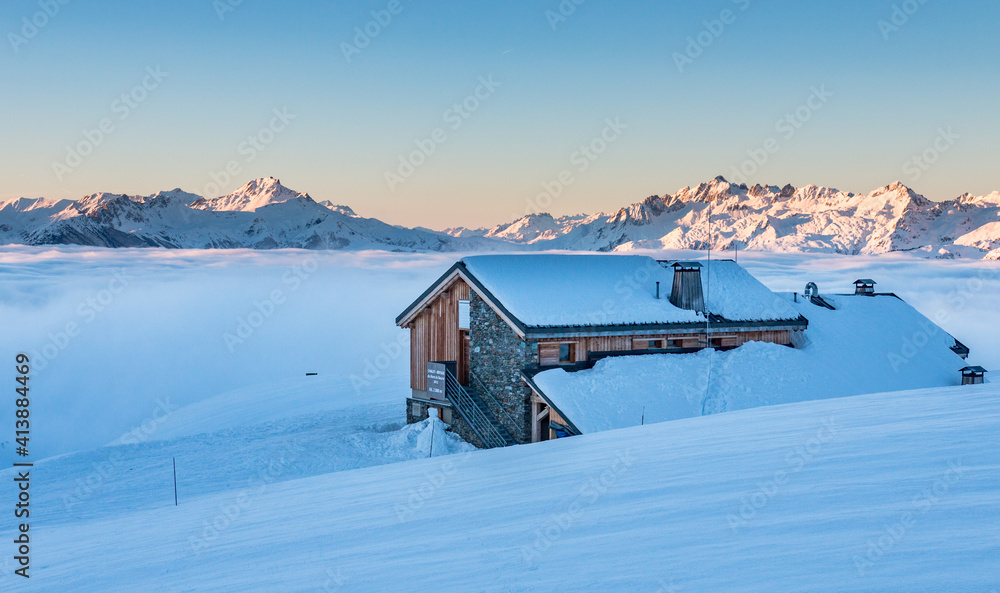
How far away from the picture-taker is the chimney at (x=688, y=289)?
819 inches

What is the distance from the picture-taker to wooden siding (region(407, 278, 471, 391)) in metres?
21.4

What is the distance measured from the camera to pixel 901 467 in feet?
19.5

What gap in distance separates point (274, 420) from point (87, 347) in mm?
78136

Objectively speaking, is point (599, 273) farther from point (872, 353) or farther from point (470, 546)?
point (470, 546)

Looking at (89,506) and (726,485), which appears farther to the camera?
(89,506)

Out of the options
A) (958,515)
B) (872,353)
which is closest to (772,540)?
(958,515)

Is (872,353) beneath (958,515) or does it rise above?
beneath

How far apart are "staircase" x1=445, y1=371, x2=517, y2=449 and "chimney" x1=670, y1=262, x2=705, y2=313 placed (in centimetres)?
601

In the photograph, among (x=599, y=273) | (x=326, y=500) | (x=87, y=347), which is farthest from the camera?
(x=87, y=347)

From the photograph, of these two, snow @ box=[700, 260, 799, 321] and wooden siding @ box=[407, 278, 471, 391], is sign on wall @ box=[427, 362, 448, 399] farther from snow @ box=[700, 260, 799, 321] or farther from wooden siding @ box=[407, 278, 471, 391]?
snow @ box=[700, 260, 799, 321]

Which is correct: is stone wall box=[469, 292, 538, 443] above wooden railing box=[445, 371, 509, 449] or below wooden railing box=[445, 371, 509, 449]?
above

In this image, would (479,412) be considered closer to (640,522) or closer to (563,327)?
(563,327)

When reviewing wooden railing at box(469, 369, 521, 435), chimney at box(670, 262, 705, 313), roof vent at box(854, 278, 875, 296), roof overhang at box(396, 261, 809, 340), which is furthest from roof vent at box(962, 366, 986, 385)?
wooden railing at box(469, 369, 521, 435)

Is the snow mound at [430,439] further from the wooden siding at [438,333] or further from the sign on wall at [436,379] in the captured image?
the wooden siding at [438,333]
